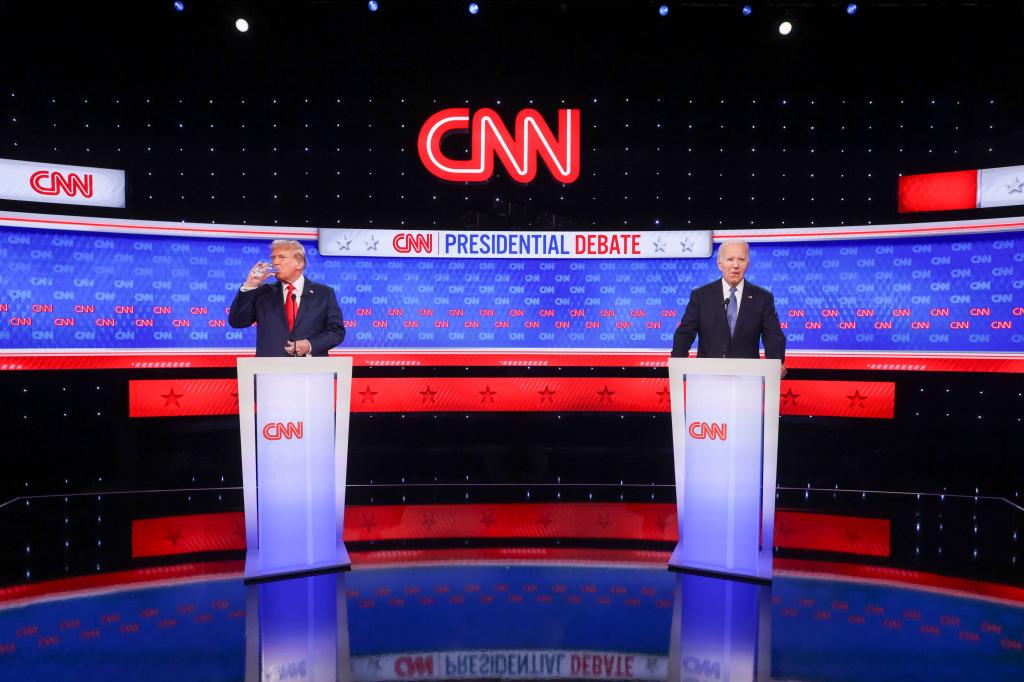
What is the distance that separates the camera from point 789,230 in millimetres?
5758

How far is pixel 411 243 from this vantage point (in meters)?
5.84

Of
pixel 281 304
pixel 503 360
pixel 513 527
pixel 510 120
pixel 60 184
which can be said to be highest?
pixel 510 120

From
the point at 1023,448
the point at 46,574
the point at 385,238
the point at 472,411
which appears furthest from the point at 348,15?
the point at 1023,448

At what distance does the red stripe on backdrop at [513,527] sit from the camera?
3988 millimetres

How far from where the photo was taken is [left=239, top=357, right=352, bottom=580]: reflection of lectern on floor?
3197 millimetres

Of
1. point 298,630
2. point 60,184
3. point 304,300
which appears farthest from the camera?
point 60,184

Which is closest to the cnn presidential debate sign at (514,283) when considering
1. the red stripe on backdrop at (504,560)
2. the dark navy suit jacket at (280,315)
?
the dark navy suit jacket at (280,315)

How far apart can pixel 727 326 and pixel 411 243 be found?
303 centimetres

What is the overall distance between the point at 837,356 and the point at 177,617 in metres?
5.24

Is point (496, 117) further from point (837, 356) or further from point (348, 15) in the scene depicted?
point (837, 356)

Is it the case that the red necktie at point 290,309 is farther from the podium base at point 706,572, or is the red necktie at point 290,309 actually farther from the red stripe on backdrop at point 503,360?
the podium base at point 706,572

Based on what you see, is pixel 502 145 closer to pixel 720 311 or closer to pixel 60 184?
pixel 720 311

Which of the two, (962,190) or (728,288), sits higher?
(962,190)

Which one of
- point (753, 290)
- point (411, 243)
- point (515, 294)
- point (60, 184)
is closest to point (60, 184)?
point (60, 184)
